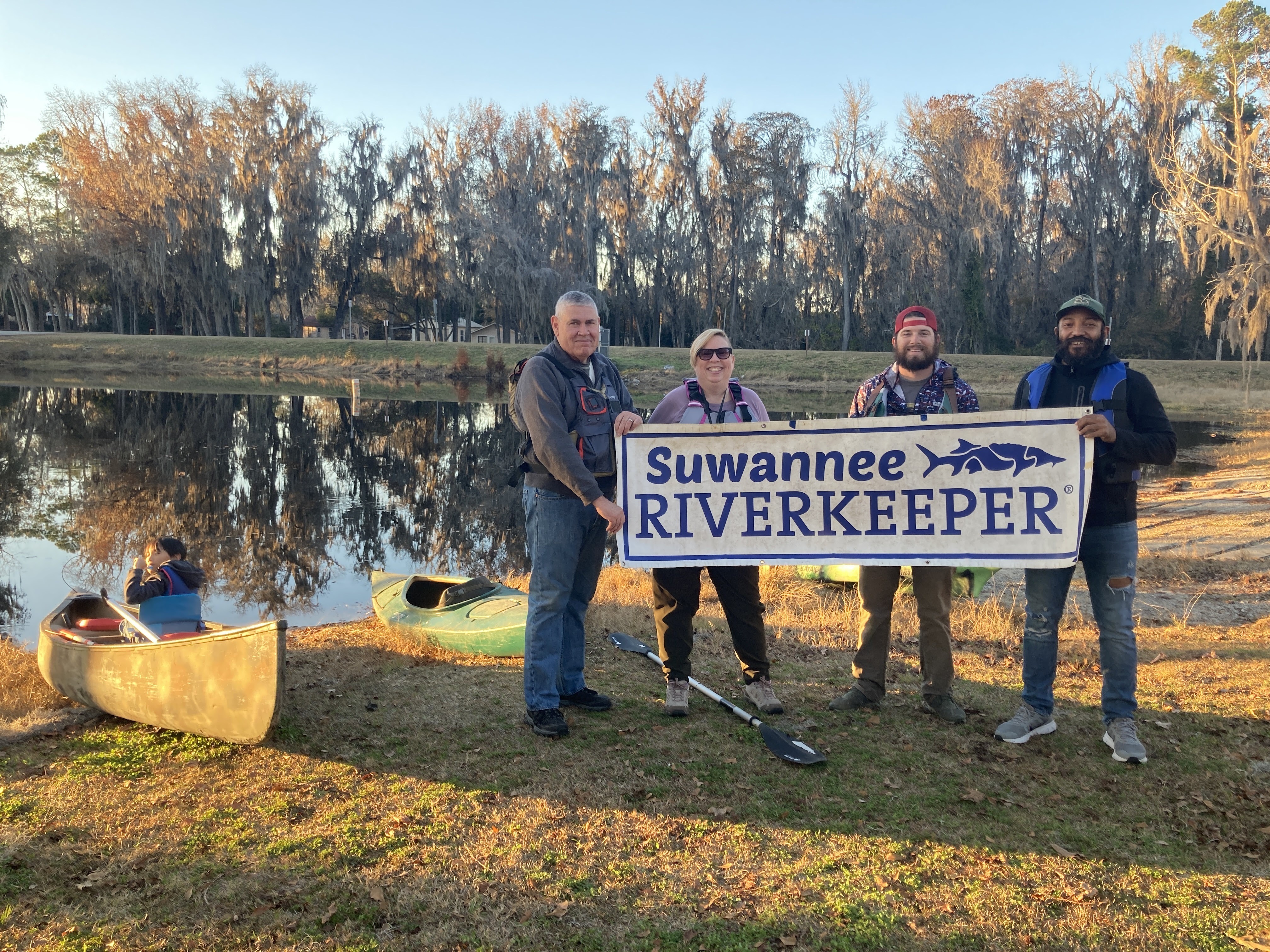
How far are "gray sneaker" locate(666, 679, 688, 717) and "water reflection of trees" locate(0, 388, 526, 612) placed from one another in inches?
287

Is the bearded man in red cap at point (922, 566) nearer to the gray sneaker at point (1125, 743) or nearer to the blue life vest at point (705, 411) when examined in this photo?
the blue life vest at point (705, 411)

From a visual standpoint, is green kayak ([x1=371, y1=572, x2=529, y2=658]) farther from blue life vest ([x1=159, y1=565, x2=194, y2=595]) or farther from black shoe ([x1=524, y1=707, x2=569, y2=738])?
blue life vest ([x1=159, y1=565, x2=194, y2=595])

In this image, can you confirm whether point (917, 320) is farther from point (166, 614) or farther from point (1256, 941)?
point (166, 614)

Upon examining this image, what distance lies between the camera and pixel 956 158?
52438 mm

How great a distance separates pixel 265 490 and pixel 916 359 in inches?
637

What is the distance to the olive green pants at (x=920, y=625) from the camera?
505 centimetres

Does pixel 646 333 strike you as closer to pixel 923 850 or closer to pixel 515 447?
pixel 515 447

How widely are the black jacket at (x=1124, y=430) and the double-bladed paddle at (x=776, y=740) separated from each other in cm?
197

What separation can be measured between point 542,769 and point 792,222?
55011 mm

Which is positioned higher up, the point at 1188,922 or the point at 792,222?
the point at 792,222

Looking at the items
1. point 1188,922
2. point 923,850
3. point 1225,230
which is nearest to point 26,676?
point 923,850

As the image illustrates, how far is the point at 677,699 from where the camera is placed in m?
5.25

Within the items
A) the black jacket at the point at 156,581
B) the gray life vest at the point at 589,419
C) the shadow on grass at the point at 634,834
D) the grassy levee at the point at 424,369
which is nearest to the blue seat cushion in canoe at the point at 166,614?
the black jacket at the point at 156,581

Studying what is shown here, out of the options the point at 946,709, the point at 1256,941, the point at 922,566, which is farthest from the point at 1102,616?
the point at 1256,941
